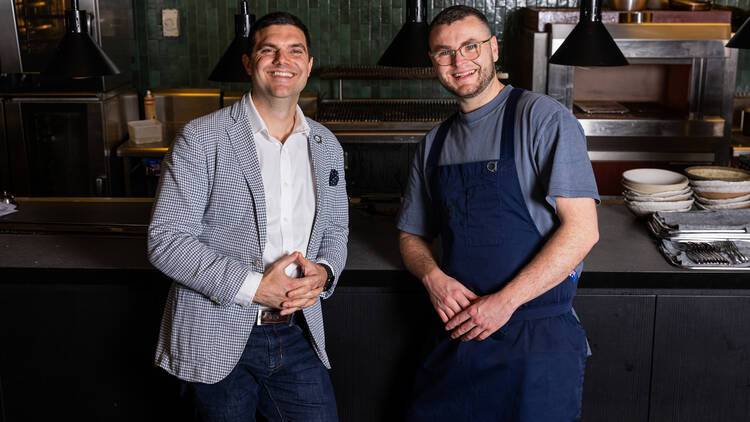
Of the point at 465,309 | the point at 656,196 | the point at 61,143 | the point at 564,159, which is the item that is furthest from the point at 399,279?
the point at 61,143

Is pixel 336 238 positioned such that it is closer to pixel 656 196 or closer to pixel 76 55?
pixel 76 55

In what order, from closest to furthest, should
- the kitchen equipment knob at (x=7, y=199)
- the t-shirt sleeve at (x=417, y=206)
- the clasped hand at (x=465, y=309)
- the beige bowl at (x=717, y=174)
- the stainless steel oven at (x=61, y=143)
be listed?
the clasped hand at (x=465, y=309)
the t-shirt sleeve at (x=417, y=206)
the beige bowl at (x=717, y=174)
the kitchen equipment knob at (x=7, y=199)
the stainless steel oven at (x=61, y=143)

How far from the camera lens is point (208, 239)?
6.86 ft

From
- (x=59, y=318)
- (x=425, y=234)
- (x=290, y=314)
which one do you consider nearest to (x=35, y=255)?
(x=59, y=318)

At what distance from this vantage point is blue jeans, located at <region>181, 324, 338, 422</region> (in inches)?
84.0

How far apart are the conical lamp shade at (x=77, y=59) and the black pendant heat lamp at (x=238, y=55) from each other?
426mm

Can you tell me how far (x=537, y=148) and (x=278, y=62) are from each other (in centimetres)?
74

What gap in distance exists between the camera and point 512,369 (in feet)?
7.04

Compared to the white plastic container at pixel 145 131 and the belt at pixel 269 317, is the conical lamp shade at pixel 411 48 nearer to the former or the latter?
the belt at pixel 269 317

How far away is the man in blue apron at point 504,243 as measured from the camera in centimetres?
207

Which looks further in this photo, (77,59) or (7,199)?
(7,199)

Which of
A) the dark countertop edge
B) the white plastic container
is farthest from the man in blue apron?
the white plastic container

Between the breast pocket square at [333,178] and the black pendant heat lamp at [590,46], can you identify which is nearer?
the breast pocket square at [333,178]

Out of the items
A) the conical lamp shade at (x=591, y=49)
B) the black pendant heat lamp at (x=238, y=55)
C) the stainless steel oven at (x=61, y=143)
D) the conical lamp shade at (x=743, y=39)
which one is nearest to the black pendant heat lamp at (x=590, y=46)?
the conical lamp shade at (x=591, y=49)
